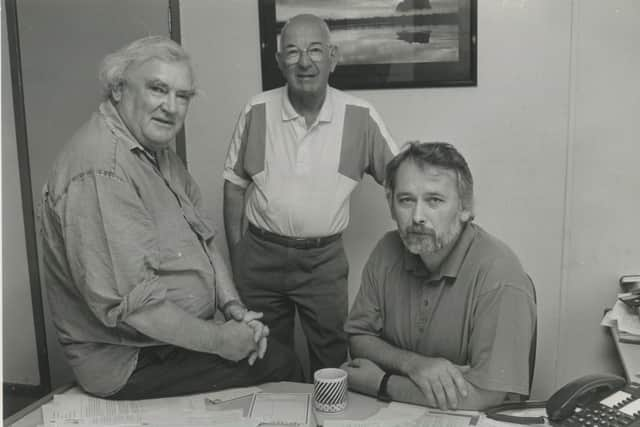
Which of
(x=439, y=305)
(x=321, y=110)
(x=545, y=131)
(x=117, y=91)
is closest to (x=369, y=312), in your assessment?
(x=439, y=305)

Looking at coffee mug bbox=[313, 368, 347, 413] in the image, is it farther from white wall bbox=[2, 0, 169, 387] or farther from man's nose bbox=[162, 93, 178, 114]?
white wall bbox=[2, 0, 169, 387]

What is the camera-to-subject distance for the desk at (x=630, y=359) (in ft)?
5.54

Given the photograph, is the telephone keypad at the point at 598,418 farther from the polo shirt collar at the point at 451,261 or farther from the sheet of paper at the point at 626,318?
the sheet of paper at the point at 626,318

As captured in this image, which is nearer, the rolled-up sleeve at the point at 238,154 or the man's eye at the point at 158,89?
the man's eye at the point at 158,89

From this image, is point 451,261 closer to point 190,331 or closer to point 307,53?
point 190,331

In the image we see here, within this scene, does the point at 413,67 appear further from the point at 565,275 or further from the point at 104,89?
the point at 104,89

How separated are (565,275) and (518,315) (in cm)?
142

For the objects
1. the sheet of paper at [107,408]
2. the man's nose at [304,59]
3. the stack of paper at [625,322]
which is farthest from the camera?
the man's nose at [304,59]

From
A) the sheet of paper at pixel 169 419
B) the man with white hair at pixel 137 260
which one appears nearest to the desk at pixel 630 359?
the man with white hair at pixel 137 260

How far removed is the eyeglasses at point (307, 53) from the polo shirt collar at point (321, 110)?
5.6 inches

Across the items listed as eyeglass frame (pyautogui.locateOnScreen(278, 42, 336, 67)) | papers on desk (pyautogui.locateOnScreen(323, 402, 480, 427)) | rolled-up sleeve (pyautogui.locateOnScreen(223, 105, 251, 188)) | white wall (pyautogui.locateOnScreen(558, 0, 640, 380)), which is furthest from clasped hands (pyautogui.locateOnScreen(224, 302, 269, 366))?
white wall (pyautogui.locateOnScreen(558, 0, 640, 380))

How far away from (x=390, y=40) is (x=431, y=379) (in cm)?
170

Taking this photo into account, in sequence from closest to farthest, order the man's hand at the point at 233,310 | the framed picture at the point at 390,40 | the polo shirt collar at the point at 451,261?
the polo shirt collar at the point at 451,261 < the man's hand at the point at 233,310 < the framed picture at the point at 390,40

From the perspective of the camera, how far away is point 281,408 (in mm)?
1450
